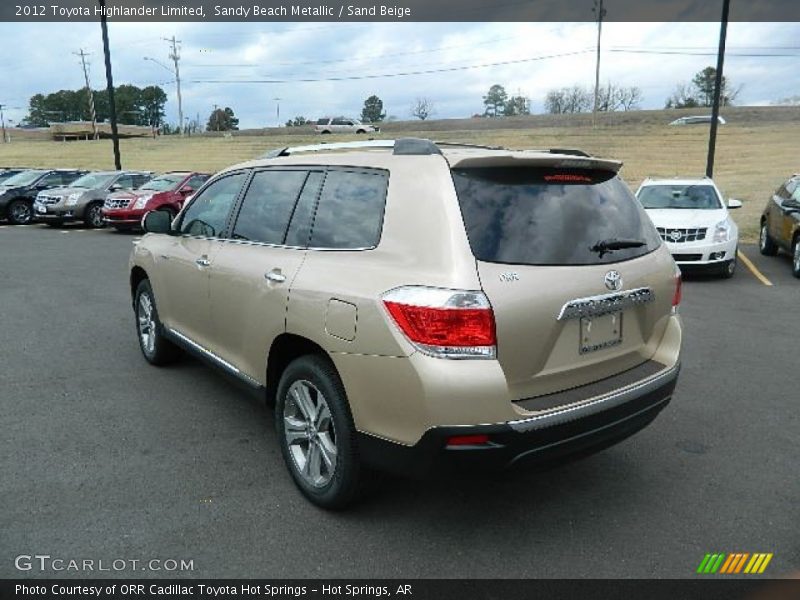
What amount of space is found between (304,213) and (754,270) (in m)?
9.61

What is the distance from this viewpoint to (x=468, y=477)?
261 centimetres

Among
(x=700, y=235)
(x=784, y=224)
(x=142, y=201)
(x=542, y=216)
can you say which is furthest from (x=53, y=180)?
(x=542, y=216)

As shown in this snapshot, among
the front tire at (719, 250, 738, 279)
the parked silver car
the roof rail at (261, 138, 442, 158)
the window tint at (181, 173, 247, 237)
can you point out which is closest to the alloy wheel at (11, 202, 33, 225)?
the parked silver car

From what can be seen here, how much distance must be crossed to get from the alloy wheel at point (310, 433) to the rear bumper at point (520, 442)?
354 mm

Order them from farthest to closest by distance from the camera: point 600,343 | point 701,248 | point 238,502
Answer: point 701,248 < point 238,502 < point 600,343

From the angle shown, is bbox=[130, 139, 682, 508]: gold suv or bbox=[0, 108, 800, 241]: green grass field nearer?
bbox=[130, 139, 682, 508]: gold suv

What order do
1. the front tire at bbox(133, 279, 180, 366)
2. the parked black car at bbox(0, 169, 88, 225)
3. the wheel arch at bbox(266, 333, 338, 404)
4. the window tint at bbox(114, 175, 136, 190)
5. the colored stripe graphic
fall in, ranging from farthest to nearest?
1. the parked black car at bbox(0, 169, 88, 225)
2. the window tint at bbox(114, 175, 136, 190)
3. the front tire at bbox(133, 279, 180, 366)
4. the wheel arch at bbox(266, 333, 338, 404)
5. the colored stripe graphic

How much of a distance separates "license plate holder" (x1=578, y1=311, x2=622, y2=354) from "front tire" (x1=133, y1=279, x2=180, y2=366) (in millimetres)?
3552

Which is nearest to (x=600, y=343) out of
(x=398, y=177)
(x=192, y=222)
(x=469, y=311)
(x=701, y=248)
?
(x=469, y=311)

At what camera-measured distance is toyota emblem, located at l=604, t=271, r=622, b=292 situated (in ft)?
9.54

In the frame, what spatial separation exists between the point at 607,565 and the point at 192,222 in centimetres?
360

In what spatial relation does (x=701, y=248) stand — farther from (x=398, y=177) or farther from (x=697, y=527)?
(x=398, y=177)

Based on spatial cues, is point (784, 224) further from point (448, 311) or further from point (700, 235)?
point (448, 311)

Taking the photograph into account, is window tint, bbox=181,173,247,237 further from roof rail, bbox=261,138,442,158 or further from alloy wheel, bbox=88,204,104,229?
alloy wheel, bbox=88,204,104,229
